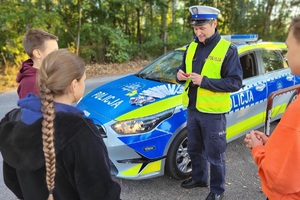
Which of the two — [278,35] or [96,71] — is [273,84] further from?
[278,35]

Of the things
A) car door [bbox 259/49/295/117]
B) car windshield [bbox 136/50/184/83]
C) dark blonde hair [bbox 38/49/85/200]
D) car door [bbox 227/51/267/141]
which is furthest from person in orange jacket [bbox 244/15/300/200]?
car door [bbox 259/49/295/117]

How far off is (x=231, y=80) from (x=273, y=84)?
192cm

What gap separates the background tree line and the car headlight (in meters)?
8.42

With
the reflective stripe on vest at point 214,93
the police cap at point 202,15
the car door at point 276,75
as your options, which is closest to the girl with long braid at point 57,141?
the reflective stripe on vest at point 214,93

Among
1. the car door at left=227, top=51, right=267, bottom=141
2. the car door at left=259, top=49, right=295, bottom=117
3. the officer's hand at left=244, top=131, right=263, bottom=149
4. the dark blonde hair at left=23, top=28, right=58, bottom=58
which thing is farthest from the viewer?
the car door at left=259, top=49, right=295, bottom=117

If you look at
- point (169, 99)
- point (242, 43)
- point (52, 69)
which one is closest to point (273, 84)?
point (242, 43)

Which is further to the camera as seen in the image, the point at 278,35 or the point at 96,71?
the point at 278,35

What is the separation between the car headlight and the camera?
Result: 3025mm

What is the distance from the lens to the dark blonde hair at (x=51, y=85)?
1189 millimetres

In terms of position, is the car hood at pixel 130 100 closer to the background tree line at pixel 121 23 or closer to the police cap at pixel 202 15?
the police cap at pixel 202 15

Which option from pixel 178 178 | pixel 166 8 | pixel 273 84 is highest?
pixel 166 8

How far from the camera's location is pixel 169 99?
10.9 feet

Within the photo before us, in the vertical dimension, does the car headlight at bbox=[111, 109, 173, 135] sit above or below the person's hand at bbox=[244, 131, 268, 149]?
below

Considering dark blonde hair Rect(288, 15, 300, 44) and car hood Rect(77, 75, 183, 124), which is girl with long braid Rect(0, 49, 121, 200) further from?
car hood Rect(77, 75, 183, 124)
